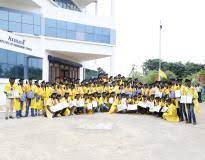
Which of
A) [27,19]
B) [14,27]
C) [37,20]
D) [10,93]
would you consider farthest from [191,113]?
[37,20]

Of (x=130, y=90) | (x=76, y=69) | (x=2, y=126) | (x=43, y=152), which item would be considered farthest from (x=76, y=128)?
(x=76, y=69)

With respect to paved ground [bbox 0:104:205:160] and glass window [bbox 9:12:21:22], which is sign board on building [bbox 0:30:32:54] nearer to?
paved ground [bbox 0:104:205:160]

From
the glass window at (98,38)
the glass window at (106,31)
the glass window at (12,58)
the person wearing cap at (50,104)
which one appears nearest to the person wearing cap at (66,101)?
the person wearing cap at (50,104)

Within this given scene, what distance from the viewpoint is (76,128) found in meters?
13.0

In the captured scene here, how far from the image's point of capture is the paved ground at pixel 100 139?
955 cm

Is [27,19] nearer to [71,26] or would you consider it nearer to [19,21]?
[19,21]

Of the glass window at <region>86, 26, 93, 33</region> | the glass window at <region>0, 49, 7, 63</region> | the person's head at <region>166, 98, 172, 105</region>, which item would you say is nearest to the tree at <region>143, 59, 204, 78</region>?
the glass window at <region>86, 26, 93, 33</region>

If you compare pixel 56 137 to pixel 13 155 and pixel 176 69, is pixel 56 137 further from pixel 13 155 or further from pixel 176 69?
pixel 176 69

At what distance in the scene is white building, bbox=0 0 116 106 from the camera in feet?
83.5

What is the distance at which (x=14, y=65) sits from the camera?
25.3 metres

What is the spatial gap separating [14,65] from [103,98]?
29.9 ft

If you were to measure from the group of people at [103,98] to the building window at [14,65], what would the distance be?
24.0 ft

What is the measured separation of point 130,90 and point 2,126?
24.0 ft

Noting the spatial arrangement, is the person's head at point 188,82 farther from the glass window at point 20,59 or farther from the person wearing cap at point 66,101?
the glass window at point 20,59
